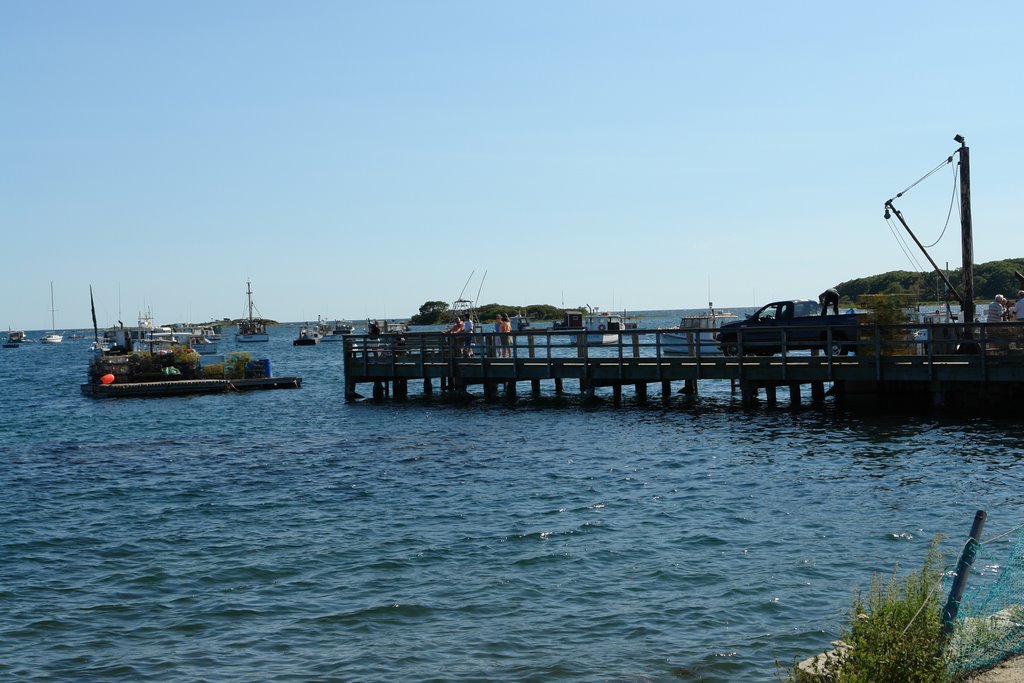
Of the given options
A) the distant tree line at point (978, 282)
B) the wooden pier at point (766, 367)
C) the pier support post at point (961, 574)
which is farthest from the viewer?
the distant tree line at point (978, 282)

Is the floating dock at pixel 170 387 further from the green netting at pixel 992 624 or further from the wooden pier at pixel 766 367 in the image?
the green netting at pixel 992 624

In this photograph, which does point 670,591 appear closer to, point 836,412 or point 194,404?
point 836,412

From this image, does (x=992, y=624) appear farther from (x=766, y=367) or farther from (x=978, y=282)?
(x=978, y=282)

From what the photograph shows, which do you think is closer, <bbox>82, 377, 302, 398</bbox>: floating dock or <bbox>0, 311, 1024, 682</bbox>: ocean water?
<bbox>0, 311, 1024, 682</bbox>: ocean water

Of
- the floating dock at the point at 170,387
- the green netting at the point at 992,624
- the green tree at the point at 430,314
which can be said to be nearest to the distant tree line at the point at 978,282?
the green tree at the point at 430,314

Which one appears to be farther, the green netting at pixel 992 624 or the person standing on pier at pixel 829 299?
the person standing on pier at pixel 829 299

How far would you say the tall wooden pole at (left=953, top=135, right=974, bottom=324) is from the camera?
89.6 ft

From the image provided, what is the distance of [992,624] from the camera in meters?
7.74

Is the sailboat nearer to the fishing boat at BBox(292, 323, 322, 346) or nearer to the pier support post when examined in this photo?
the fishing boat at BBox(292, 323, 322, 346)

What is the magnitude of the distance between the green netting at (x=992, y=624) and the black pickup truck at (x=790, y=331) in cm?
1741

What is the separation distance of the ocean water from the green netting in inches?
77.7

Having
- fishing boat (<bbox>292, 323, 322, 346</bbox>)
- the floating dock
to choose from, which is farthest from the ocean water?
fishing boat (<bbox>292, 323, 322, 346</bbox>)

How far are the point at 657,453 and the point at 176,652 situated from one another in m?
13.0

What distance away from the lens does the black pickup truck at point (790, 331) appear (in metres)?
26.7
